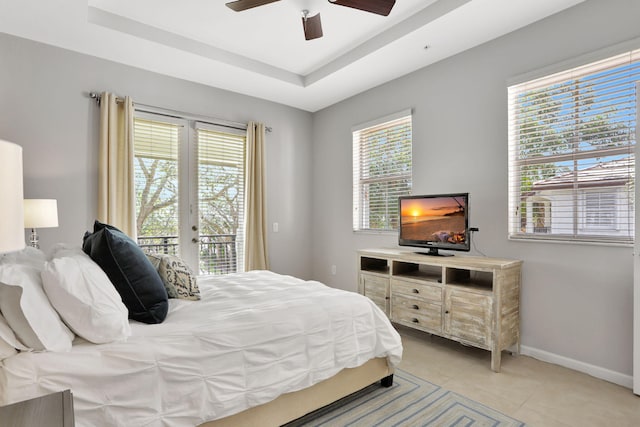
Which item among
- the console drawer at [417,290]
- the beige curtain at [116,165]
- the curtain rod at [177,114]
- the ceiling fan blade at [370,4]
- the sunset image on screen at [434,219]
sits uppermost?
the ceiling fan blade at [370,4]

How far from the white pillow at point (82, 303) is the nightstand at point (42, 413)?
0.52m

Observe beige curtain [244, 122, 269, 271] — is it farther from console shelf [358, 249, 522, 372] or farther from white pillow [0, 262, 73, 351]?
white pillow [0, 262, 73, 351]

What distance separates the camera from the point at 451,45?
3137 mm

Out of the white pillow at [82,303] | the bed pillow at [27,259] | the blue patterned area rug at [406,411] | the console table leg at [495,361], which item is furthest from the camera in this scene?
the console table leg at [495,361]

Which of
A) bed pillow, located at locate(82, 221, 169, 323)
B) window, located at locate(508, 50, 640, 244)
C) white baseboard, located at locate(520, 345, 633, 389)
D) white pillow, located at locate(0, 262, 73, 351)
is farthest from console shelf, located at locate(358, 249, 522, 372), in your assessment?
white pillow, located at locate(0, 262, 73, 351)

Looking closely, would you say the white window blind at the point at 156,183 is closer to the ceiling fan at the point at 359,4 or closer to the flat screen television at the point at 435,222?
the ceiling fan at the point at 359,4

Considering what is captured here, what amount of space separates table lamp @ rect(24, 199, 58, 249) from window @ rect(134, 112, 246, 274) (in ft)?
2.96

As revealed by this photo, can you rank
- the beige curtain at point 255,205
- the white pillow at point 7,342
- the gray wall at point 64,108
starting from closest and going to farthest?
the white pillow at point 7,342
the gray wall at point 64,108
the beige curtain at point 255,205

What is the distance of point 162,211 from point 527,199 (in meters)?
3.61

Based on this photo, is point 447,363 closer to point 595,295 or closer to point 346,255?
point 595,295

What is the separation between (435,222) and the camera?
3184mm

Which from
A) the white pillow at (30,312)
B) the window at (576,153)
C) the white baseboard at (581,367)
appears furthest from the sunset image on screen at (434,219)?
the white pillow at (30,312)

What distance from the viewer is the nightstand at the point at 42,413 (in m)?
0.80

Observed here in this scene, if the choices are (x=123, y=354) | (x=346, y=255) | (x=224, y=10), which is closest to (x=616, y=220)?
(x=346, y=255)
